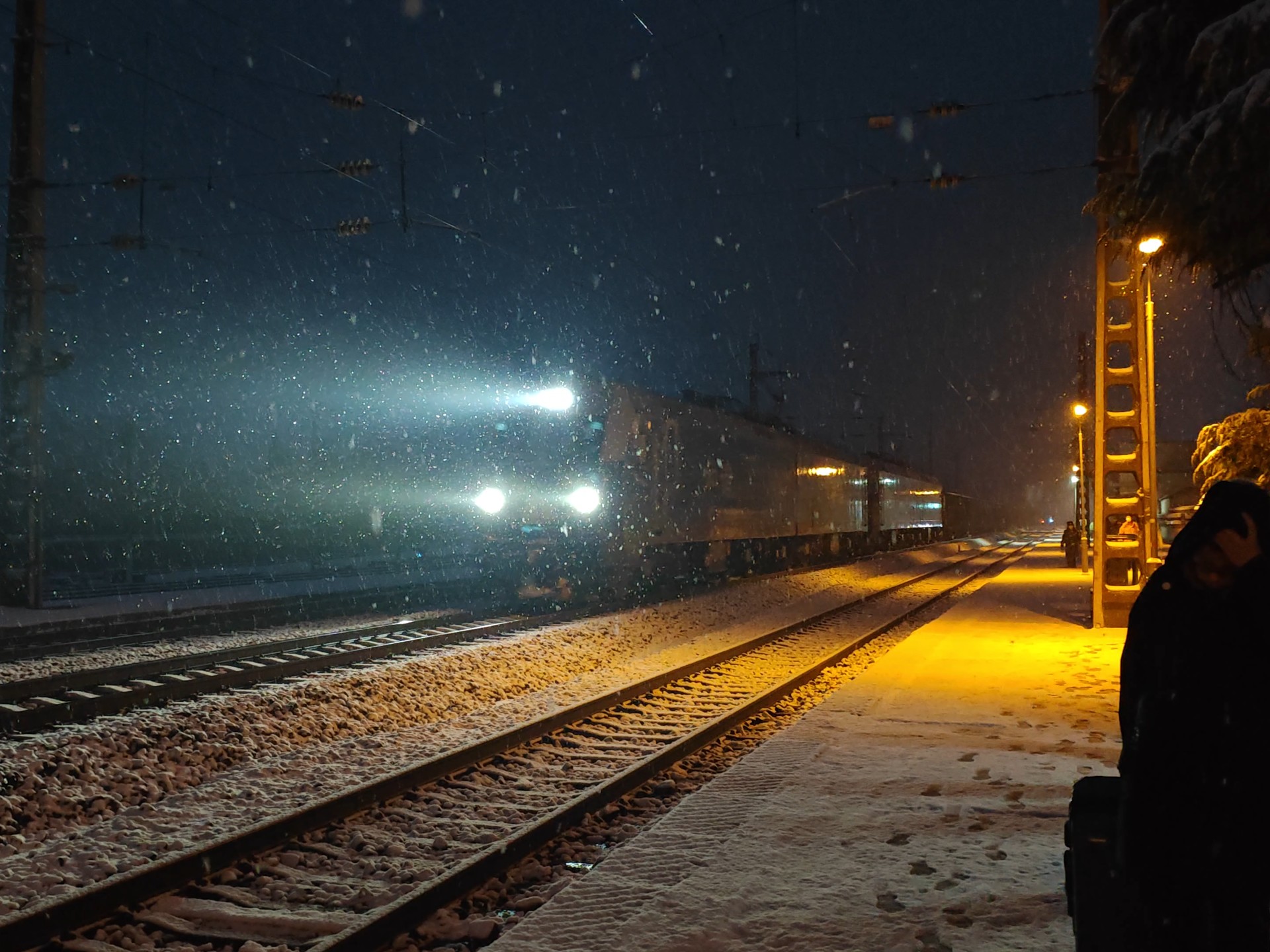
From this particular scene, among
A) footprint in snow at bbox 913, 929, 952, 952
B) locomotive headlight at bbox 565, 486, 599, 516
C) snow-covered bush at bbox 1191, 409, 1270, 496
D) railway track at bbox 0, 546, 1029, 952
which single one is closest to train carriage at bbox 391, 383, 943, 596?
locomotive headlight at bbox 565, 486, 599, 516

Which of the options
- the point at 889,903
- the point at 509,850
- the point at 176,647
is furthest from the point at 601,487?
the point at 889,903

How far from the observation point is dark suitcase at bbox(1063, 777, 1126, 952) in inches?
109

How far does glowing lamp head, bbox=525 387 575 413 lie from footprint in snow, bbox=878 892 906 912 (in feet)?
45.6

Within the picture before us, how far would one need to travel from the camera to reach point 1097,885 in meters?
2.80

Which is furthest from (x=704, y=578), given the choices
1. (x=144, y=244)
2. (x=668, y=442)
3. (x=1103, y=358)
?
(x=144, y=244)

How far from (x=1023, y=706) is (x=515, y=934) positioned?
600cm

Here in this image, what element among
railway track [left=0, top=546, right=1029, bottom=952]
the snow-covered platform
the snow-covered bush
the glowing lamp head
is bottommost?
railway track [left=0, top=546, right=1029, bottom=952]

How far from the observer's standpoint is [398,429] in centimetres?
3466

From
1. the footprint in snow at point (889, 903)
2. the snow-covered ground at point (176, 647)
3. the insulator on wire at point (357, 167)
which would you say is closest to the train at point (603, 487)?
the snow-covered ground at point (176, 647)

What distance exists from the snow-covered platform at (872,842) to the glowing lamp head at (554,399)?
937 cm

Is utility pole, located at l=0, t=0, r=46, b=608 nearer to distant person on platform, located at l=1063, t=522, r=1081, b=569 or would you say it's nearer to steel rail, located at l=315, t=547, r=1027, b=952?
steel rail, located at l=315, t=547, r=1027, b=952

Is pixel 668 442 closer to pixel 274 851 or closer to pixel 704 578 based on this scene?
pixel 704 578

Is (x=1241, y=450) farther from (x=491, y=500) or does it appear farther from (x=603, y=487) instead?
(x=491, y=500)

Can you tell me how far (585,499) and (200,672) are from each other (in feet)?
26.7
